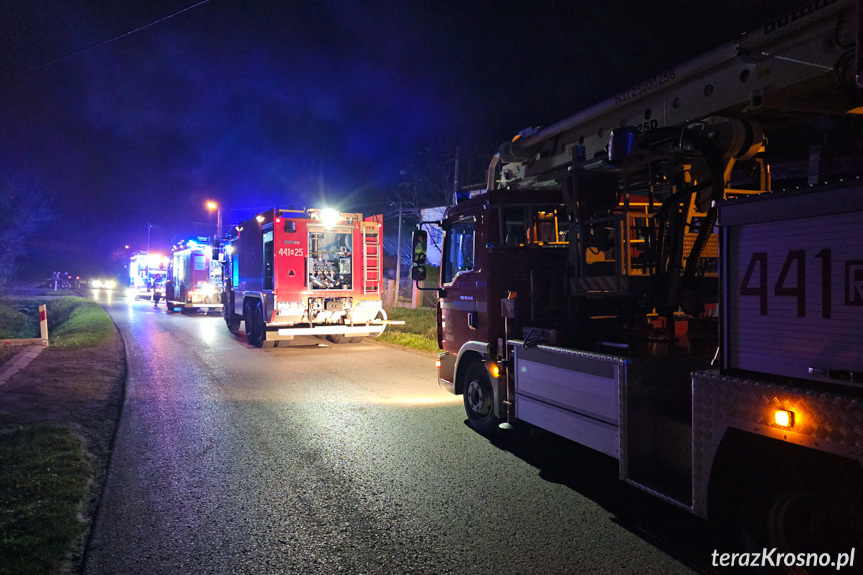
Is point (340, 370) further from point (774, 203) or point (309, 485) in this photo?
point (774, 203)

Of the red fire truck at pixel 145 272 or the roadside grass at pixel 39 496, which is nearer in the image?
the roadside grass at pixel 39 496

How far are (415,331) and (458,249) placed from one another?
10005 mm

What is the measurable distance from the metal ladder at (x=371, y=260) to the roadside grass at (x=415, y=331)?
1675 mm

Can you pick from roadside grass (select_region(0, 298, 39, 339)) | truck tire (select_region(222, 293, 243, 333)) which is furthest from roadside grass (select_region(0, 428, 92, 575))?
roadside grass (select_region(0, 298, 39, 339))

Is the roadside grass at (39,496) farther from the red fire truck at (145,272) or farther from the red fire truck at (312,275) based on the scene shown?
the red fire truck at (145,272)

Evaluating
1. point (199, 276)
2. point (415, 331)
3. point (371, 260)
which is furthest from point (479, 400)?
point (199, 276)

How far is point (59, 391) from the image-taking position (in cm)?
865

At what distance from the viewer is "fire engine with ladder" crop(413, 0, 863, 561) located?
9.02 ft

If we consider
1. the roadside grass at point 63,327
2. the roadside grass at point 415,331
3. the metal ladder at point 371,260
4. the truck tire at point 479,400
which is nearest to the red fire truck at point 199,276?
the roadside grass at point 63,327

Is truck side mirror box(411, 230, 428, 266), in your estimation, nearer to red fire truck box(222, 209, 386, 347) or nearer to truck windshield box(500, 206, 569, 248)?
truck windshield box(500, 206, 569, 248)

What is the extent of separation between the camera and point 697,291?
4902 mm

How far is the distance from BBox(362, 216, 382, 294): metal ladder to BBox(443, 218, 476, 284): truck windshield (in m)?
7.11

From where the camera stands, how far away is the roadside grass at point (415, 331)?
1454 cm

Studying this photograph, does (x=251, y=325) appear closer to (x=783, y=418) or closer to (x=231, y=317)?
(x=231, y=317)
